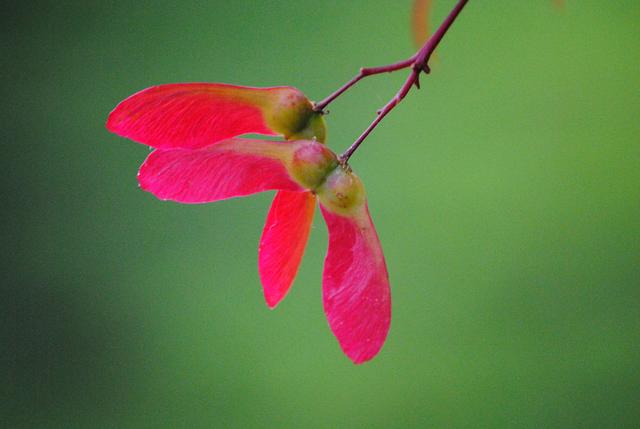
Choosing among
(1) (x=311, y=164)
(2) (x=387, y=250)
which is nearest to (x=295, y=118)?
(1) (x=311, y=164)

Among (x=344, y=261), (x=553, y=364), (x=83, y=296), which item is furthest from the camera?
(x=83, y=296)

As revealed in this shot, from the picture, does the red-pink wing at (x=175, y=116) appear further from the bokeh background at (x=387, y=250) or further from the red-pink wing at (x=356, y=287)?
the bokeh background at (x=387, y=250)

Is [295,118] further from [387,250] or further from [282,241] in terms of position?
[387,250]

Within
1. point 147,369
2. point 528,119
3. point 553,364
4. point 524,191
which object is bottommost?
point 147,369

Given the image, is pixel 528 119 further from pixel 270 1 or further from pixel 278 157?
pixel 278 157

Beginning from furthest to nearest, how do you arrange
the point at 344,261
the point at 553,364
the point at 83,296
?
the point at 83,296, the point at 553,364, the point at 344,261

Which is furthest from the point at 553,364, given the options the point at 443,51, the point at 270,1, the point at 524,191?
the point at 270,1
